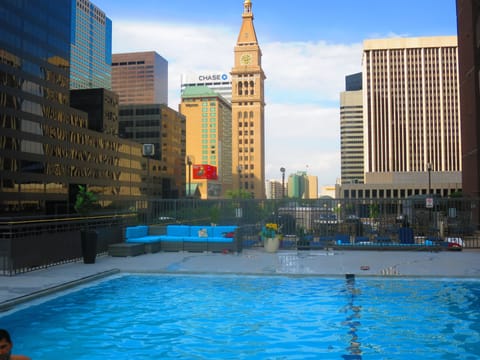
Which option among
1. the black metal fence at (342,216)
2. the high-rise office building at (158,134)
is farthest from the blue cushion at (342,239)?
the high-rise office building at (158,134)

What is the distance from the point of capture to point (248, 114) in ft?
622

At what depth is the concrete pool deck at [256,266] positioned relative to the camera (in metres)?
13.8

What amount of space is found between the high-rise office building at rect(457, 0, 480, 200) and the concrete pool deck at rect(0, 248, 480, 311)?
32.2m

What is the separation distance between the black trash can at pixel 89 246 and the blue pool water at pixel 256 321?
4400mm

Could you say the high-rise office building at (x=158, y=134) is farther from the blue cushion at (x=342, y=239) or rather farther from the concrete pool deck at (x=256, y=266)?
the concrete pool deck at (x=256, y=266)

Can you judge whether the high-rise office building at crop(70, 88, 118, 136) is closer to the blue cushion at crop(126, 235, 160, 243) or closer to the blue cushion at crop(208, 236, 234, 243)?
the blue cushion at crop(126, 235, 160, 243)

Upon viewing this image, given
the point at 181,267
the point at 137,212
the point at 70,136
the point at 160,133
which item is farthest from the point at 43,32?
the point at 181,267

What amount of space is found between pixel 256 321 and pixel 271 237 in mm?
12444

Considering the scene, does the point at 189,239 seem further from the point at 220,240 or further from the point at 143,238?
the point at 143,238

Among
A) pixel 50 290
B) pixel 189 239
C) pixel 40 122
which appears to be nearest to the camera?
pixel 50 290

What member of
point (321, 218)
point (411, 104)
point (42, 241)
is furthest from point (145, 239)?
point (411, 104)

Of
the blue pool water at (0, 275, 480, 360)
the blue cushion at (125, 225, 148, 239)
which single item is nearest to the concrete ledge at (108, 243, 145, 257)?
the blue cushion at (125, 225, 148, 239)

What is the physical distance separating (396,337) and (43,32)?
90030mm

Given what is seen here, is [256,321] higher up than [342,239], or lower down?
lower down
